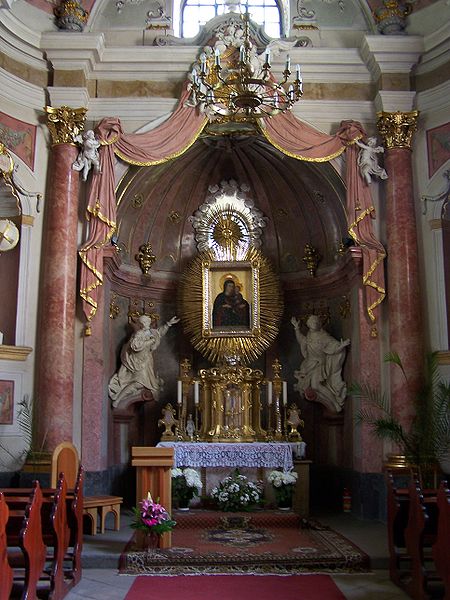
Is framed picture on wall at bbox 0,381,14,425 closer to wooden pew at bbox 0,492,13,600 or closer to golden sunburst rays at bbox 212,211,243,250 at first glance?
golden sunburst rays at bbox 212,211,243,250

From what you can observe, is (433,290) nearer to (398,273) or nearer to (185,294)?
(398,273)

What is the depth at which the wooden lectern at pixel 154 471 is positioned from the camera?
8844mm

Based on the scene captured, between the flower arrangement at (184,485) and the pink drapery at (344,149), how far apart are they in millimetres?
3613

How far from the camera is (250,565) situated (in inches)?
316

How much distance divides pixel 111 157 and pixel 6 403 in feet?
13.0

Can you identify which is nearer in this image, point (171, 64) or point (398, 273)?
point (398, 273)

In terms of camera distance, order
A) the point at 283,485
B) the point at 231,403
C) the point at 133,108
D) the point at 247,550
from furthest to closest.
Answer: the point at 231,403, the point at 133,108, the point at 283,485, the point at 247,550

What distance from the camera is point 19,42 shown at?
11180mm

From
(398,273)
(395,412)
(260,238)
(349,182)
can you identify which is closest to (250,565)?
(395,412)

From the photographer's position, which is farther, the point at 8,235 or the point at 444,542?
the point at 8,235

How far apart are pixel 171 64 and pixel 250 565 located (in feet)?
25.3

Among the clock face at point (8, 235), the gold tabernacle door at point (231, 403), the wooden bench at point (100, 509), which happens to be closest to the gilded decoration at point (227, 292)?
the gold tabernacle door at point (231, 403)

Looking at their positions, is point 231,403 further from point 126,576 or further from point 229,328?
point 126,576

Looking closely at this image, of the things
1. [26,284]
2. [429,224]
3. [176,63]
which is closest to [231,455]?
[26,284]
